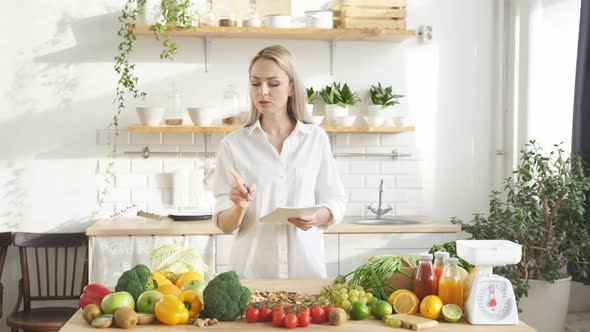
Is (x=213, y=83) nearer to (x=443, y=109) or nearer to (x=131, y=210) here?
(x=131, y=210)

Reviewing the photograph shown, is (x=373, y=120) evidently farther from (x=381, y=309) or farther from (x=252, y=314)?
(x=252, y=314)

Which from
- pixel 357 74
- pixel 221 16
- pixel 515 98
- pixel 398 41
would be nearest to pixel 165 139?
pixel 221 16

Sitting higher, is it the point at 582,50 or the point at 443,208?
the point at 582,50

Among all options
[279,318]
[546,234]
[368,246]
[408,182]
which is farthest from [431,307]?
[408,182]

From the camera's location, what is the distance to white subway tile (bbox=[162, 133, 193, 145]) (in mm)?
5215

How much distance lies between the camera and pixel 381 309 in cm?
231

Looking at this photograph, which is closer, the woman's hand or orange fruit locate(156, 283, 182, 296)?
orange fruit locate(156, 283, 182, 296)

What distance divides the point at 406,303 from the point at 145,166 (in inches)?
127

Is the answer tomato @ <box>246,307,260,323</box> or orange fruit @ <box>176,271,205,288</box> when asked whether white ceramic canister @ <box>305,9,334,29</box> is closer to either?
orange fruit @ <box>176,271,205,288</box>

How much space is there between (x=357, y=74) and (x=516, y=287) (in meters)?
1.94

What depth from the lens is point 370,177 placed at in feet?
17.6

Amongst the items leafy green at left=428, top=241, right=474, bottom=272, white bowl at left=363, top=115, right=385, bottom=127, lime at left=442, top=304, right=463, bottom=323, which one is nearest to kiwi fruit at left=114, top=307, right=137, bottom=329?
lime at left=442, top=304, right=463, bottom=323

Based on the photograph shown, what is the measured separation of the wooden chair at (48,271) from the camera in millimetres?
4473

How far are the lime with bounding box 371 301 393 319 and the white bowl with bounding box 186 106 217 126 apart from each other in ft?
9.48
